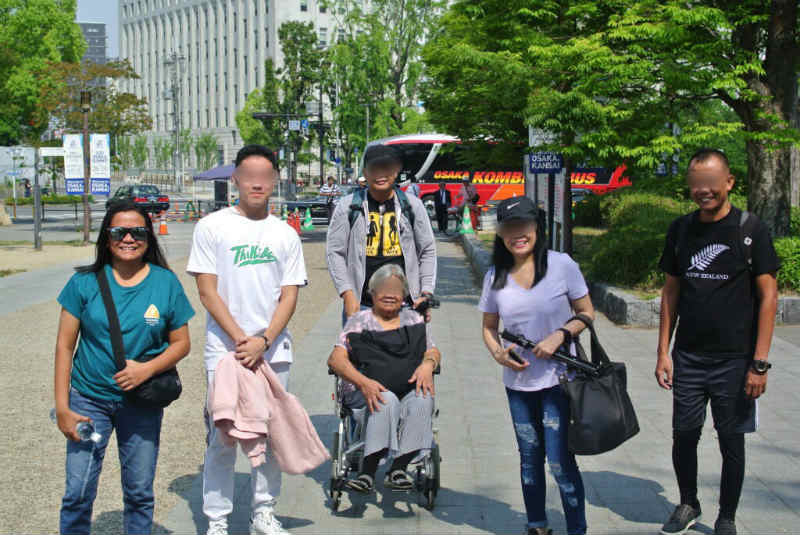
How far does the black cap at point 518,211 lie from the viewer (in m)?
4.08

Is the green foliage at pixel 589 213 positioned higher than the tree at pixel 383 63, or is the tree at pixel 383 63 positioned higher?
the tree at pixel 383 63

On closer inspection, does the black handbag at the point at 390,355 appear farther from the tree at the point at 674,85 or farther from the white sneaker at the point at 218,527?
the tree at the point at 674,85

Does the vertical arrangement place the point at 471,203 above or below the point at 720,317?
below

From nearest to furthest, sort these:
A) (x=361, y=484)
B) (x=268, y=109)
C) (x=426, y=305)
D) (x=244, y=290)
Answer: (x=244, y=290) < (x=361, y=484) < (x=426, y=305) < (x=268, y=109)

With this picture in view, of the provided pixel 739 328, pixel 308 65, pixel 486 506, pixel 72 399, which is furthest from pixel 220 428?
pixel 308 65

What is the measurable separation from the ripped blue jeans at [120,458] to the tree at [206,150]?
102 meters

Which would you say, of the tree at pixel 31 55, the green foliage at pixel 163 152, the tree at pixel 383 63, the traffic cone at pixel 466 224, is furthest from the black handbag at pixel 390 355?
the green foliage at pixel 163 152

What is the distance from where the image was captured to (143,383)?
12.2ft

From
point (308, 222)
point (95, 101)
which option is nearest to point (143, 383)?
point (308, 222)

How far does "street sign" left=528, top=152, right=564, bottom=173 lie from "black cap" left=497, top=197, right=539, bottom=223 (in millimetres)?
9595

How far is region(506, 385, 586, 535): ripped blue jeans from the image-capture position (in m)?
4.12

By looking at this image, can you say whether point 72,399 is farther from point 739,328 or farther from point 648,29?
point 648,29

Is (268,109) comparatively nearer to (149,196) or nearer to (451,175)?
(149,196)

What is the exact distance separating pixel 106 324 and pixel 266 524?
51.9 inches
